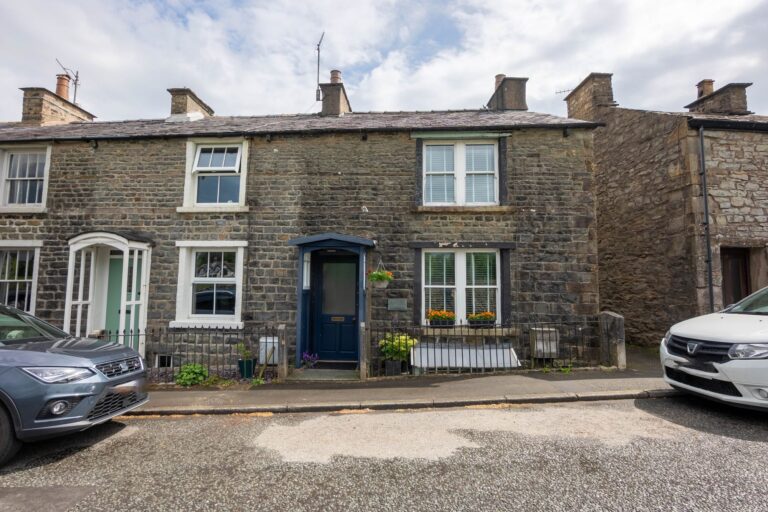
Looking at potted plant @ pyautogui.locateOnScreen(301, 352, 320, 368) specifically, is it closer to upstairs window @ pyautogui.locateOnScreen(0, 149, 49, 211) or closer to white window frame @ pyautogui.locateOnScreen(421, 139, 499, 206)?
white window frame @ pyautogui.locateOnScreen(421, 139, 499, 206)

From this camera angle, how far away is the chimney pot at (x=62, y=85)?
1333 cm

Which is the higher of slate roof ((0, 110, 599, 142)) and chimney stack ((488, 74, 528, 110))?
chimney stack ((488, 74, 528, 110))

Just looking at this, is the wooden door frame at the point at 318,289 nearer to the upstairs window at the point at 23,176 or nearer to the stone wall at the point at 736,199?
the upstairs window at the point at 23,176

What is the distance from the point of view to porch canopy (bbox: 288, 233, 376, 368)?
8312mm

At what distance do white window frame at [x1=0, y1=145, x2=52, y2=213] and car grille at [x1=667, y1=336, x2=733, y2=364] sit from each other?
13.4 m

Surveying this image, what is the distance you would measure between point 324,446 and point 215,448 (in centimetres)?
126

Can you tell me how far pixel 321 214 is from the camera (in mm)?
9141

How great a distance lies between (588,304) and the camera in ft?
28.2

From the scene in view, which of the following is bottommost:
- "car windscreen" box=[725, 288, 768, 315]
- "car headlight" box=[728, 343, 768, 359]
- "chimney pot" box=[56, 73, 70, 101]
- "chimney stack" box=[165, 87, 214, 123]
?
"car headlight" box=[728, 343, 768, 359]

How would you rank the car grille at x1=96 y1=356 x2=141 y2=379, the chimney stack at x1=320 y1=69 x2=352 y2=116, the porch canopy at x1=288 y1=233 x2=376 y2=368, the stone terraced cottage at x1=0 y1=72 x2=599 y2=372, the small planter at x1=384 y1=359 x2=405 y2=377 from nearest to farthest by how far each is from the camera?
the car grille at x1=96 y1=356 x2=141 y2=379 → the small planter at x1=384 y1=359 x2=405 y2=377 → the porch canopy at x1=288 y1=233 x2=376 y2=368 → the stone terraced cottage at x1=0 y1=72 x2=599 y2=372 → the chimney stack at x1=320 y1=69 x2=352 y2=116

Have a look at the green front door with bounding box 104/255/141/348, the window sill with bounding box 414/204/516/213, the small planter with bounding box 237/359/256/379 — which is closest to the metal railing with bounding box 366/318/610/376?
the small planter with bounding box 237/359/256/379

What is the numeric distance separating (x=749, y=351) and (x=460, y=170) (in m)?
6.14

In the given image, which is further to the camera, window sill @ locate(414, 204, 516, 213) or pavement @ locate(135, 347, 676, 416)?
window sill @ locate(414, 204, 516, 213)

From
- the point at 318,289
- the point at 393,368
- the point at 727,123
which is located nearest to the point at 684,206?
the point at 727,123
